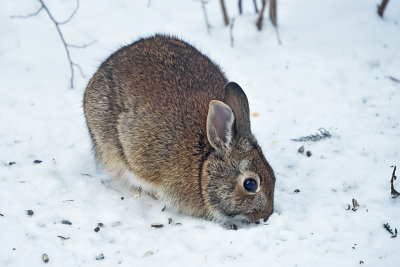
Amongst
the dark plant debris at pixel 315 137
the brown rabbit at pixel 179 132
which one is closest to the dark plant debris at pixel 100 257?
the brown rabbit at pixel 179 132

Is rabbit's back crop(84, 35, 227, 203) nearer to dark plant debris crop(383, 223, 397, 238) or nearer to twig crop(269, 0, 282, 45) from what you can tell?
dark plant debris crop(383, 223, 397, 238)

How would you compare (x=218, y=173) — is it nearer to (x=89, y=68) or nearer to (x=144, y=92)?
(x=144, y=92)

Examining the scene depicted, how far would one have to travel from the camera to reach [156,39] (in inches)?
255

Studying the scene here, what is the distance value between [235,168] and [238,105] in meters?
0.64

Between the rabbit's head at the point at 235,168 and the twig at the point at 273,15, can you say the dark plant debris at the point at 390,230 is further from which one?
the twig at the point at 273,15

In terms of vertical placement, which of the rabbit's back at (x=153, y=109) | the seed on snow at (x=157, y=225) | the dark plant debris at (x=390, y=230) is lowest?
the seed on snow at (x=157, y=225)

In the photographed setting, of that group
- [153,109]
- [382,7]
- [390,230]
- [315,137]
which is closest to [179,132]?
[153,109]

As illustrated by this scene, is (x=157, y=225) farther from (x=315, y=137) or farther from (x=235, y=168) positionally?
(x=315, y=137)

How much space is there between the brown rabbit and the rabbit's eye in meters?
0.01

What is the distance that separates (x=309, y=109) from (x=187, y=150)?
268 cm

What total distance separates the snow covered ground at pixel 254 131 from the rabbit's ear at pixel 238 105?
1002 mm

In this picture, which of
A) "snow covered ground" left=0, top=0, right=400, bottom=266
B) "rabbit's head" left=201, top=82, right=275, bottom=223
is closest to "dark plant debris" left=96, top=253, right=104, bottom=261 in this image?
"snow covered ground" left=0, top=0, right=400, bottom=266

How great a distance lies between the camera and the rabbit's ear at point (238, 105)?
201 inches

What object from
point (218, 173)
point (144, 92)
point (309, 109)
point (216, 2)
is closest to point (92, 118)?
point (144, 92)
